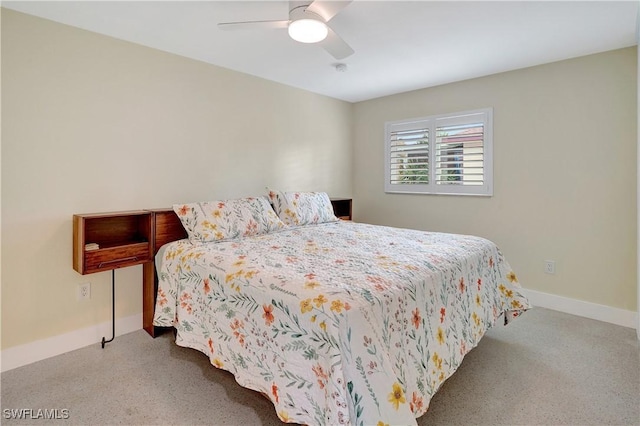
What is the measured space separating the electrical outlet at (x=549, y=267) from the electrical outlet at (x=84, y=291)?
401cm

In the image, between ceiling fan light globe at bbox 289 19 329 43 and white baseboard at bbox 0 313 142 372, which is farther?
white baseboard at bbox 0 313 142 372

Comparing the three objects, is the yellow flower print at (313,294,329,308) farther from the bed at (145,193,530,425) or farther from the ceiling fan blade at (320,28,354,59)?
the ceiling fan blade at (320,28,354,59)

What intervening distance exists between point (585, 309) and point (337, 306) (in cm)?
293

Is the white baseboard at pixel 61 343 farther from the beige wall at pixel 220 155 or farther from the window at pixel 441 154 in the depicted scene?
the window at pixel 441 154

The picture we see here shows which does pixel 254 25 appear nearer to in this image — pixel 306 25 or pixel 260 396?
pixel 306 25

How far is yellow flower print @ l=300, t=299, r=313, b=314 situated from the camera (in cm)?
139

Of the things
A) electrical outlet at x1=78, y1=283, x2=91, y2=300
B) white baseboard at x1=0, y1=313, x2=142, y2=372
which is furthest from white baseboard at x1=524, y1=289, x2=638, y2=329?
electrical outlet at x1=78, y1=283, x2=91, y2=300

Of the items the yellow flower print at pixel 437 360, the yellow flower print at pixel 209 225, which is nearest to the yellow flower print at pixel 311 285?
the yellow flower print at pixel 437 360

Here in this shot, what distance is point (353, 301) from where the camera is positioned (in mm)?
1361

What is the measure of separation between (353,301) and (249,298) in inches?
23.2

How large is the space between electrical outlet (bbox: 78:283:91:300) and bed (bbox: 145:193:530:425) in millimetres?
391

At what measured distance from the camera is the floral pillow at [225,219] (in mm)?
2555

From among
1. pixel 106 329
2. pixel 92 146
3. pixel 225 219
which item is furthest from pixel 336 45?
pixel 106 329

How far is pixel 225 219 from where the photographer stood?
8.82 feet
